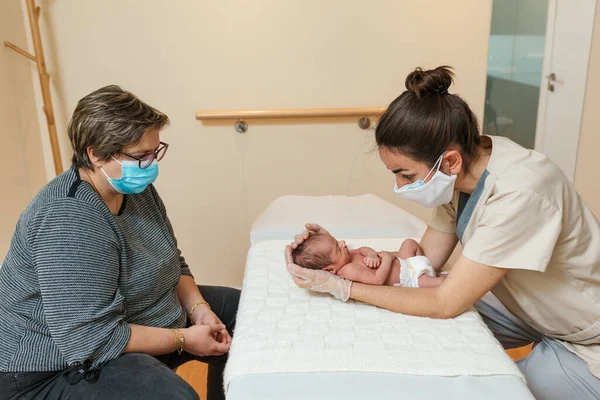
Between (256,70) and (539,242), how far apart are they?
1.59 m

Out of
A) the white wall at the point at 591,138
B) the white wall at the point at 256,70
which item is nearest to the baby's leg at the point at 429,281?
the white wall at the point at 256,70

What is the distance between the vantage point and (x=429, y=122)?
1.14 metres

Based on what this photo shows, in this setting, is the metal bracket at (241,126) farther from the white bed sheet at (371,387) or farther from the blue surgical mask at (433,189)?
the white bed sheet at (371,387)

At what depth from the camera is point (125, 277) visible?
121 centimetres

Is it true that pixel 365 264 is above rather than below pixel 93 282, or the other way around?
below

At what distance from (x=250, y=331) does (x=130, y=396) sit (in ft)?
0.95

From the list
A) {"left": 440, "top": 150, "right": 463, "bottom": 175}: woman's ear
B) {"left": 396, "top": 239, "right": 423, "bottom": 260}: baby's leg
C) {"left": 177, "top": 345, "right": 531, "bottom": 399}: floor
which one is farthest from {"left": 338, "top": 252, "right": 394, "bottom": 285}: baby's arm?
{"left": 177, "top": 345, "right": 531, "bottom": 399}: floor

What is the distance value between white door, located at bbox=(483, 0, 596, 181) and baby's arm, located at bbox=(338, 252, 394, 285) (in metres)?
1.93

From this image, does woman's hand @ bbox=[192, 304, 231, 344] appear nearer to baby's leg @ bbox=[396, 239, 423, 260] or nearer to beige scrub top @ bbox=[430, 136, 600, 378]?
baby's leg @ bbox=[396, 239, 423, 260]

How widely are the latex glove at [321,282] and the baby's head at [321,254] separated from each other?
12 cm

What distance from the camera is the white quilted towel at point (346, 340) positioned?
0.97 metres

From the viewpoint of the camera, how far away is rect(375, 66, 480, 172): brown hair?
1.14 m

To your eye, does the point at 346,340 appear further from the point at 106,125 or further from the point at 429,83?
the point at 106,125

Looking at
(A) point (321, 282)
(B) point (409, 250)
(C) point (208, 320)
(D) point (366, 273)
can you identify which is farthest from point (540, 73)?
(C) point (208, 320)
